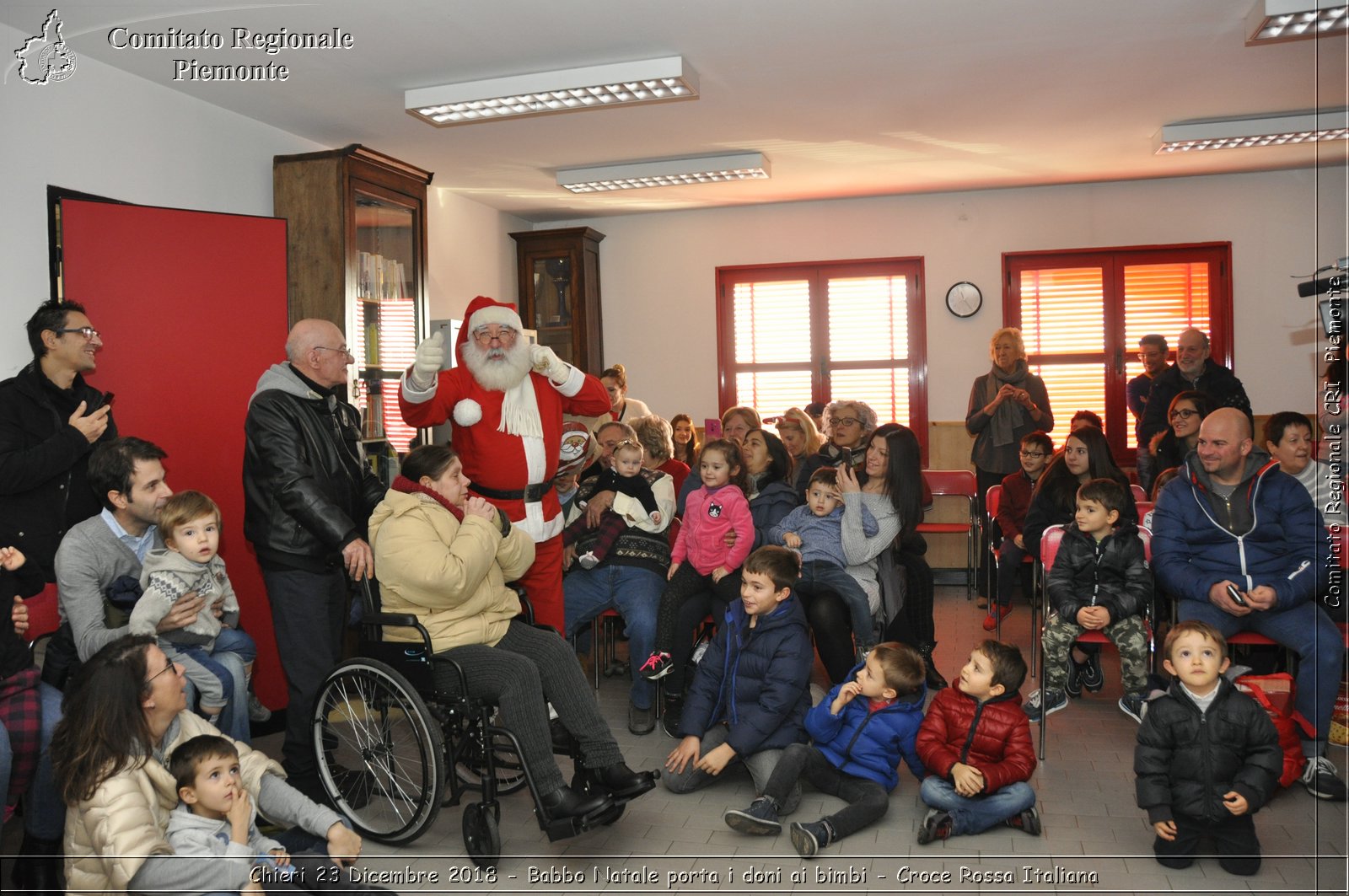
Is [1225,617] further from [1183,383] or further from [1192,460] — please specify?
[1183,383]

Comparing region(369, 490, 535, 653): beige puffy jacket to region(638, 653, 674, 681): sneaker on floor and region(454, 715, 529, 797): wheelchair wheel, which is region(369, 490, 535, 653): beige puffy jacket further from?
region(638, 653, 674, 681): sneaker on floor

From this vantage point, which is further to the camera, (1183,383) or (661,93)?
(1183,383)

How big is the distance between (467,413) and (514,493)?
37 centimetres

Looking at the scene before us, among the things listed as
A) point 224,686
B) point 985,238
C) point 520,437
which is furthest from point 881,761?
point 985,238

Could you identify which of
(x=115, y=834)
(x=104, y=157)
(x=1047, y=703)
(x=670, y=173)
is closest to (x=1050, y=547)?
(x=1047, y=703)

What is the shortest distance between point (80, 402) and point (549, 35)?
7.50 ft

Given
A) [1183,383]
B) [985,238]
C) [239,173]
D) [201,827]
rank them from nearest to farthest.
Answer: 1. [201,827]
2. [239,173]
3. [1183,383]
4. [985,238]

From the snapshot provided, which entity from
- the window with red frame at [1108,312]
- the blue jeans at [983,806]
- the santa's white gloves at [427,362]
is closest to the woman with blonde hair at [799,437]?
the santa's white gloves at [427,362]

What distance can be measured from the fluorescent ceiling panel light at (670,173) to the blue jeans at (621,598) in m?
3.08

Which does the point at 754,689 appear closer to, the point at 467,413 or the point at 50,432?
the point at 467,413

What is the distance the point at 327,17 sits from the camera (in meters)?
3.98

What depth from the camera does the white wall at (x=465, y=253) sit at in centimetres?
715

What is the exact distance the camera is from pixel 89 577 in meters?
3.09

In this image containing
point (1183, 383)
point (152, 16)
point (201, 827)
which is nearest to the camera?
point (201, 827)
